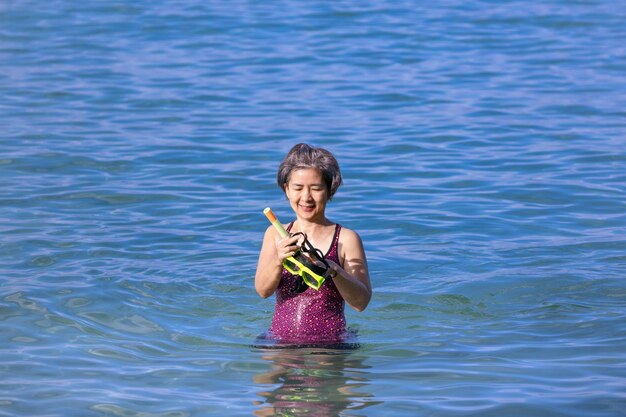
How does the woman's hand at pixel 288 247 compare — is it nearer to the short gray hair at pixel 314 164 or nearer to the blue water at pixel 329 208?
the short gray hair at pixel 314 164

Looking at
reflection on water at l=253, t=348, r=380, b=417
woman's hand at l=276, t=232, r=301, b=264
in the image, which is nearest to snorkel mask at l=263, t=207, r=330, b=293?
woman's hand at l=276, t=232, r=301, b=264

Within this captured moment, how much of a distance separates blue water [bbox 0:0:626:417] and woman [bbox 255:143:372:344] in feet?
0.60

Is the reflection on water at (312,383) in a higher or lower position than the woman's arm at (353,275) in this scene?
lower

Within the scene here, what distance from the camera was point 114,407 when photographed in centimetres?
591

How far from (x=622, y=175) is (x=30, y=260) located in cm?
559

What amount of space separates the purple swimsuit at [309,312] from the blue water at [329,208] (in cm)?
15

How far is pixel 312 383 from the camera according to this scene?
611cm

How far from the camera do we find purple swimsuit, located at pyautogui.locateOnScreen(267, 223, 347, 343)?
21.7 ft

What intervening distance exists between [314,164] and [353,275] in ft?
2.15

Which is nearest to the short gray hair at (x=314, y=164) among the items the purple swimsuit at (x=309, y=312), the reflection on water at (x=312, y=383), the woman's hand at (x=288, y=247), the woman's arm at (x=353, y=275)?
the woman's arm at (x=353, y=275)

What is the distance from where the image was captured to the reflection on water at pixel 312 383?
229 inches

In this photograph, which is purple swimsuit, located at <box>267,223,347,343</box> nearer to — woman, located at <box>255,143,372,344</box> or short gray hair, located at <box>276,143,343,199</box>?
woman, located at <box>255,143,372,344</box>

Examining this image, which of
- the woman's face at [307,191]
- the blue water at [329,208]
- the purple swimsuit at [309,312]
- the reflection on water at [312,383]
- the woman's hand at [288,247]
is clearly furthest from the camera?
the purple swimsuit at [309,312]

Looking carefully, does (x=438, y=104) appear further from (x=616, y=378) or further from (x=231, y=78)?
(x=616, y=378)
